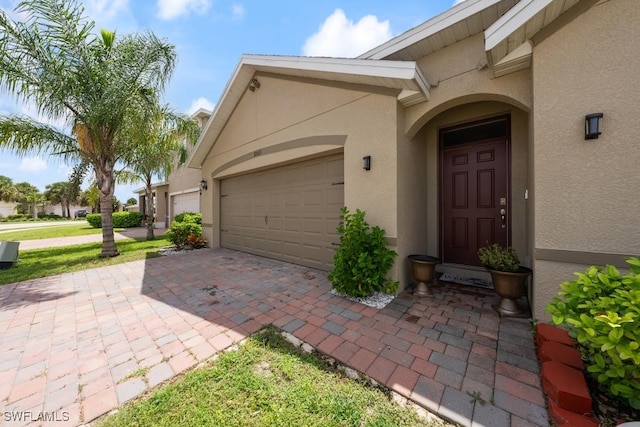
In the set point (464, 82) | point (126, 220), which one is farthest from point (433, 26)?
point (126, 220)

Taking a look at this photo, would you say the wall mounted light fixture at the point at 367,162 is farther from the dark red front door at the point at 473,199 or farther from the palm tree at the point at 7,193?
the palm tree at the point at 7,193

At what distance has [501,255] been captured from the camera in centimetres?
329

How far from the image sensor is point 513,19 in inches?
109

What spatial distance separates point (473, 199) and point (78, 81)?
9925mm

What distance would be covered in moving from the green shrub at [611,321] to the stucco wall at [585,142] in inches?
38.0

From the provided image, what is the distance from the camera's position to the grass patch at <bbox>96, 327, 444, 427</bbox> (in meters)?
1.79

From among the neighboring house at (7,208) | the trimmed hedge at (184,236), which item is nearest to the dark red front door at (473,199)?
the trimmed hedge at (184,236)

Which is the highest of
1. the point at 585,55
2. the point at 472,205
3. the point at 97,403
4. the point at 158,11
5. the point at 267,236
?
the point at 158,11

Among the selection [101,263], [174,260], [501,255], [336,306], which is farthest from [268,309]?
[101,263]

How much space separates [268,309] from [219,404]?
65.2 inches

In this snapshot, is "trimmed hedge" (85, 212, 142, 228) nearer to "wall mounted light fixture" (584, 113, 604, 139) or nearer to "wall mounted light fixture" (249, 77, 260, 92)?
"wall mounted light fixture" (249, 77, 260, 92)

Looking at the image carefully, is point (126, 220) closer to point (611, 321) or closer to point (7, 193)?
point (611, 321)

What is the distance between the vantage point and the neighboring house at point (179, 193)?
13.7 meters

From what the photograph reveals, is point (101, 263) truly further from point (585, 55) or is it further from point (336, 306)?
point (585, 55)
